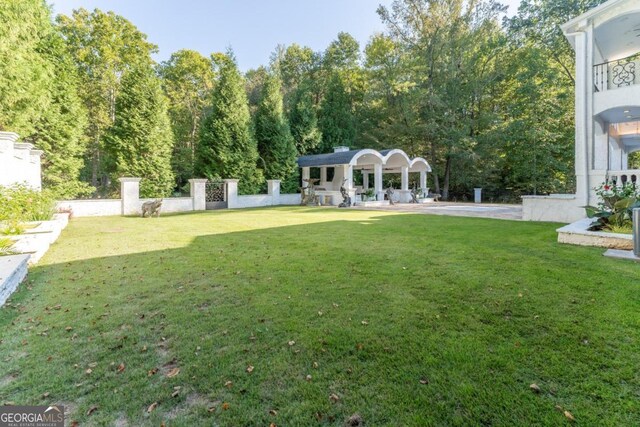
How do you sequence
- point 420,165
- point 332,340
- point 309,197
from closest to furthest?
point 332,340
point 309,197
point 420,165

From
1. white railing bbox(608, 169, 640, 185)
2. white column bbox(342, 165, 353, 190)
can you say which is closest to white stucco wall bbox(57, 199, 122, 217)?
white column bbox(342, 165, 353, 190)

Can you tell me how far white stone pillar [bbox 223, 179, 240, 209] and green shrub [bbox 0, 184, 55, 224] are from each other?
9809 millimetres

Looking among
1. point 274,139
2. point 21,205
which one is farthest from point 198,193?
point 21,205

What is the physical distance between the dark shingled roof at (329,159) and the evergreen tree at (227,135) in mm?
4241

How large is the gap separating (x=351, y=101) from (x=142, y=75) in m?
20.2

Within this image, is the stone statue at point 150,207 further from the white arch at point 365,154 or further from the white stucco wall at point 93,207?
the white arch at point 365,154

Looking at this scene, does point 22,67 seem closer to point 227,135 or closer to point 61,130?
point 61,130

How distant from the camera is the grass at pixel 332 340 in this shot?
2102 mm

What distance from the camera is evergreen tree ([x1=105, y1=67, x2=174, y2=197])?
666 inches

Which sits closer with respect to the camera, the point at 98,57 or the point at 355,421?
the point at 355,421

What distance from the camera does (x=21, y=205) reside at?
801 cm

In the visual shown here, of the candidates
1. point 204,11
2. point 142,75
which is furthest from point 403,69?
point 142,75

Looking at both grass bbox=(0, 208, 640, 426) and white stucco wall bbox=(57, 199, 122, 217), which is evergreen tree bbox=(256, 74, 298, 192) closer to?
white stucco wall bbox=(57, 199, 122, 217)

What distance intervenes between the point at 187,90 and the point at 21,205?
81.5 feet
